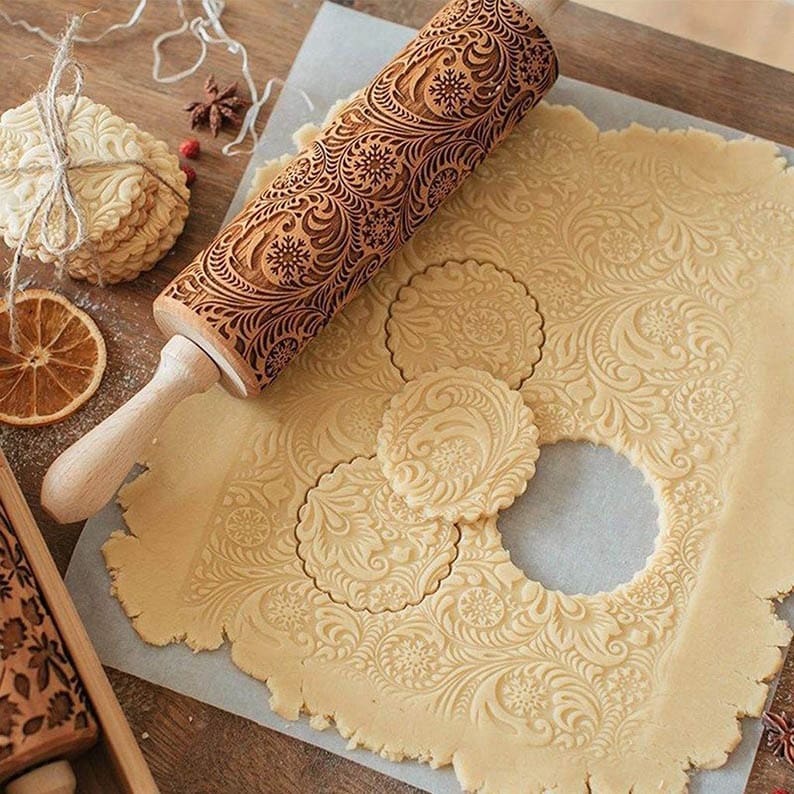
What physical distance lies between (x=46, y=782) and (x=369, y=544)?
0.35 meters

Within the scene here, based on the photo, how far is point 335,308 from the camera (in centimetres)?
109

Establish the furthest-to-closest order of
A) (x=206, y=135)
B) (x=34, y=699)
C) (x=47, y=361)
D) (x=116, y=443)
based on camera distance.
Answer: (x=206, y=135)
(x=47, y=361)
(x=116, y=443)
(x=34, y=699)

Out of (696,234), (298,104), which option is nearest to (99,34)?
(298,104)

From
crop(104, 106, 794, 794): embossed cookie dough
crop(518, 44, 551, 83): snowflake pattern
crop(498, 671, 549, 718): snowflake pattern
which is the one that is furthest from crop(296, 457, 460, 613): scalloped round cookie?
crop(518, 44, 551, 83): snowflake pattern

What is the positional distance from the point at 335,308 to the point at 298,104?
0.95ft

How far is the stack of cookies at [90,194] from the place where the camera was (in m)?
1.07

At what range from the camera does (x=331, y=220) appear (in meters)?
1.06

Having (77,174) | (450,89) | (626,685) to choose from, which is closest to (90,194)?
(77,174)

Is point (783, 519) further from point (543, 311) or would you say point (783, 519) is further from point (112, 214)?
point (112, 214)

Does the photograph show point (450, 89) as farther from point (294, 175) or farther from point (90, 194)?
point (90, 194)

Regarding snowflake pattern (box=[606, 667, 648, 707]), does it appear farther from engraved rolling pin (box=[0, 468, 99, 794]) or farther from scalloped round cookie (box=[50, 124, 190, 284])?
scalloped round cookie (box=[50, 124, 190, 284])

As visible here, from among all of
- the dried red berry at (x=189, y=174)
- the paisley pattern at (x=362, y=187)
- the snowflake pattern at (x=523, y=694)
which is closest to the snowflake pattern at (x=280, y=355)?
the paisley pattern at (x=362, y=187)

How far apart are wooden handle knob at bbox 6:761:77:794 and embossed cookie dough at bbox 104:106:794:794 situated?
0.16 meters

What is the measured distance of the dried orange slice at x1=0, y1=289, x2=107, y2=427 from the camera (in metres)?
1.10
